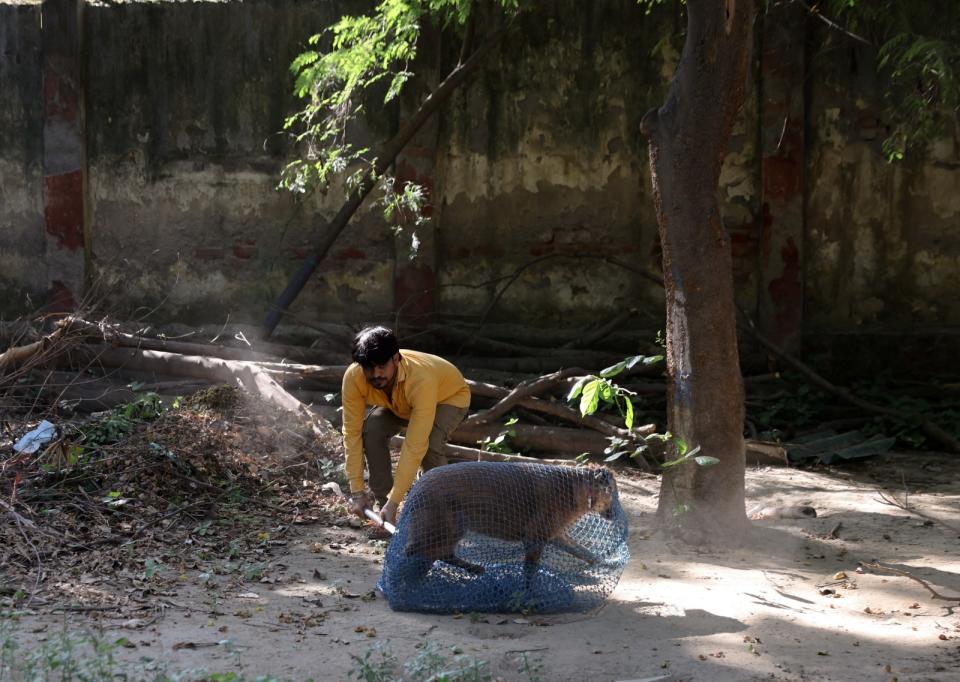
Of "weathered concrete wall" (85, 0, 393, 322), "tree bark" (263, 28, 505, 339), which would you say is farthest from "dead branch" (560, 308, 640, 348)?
"tree bark" (263, 28, 505, 339)

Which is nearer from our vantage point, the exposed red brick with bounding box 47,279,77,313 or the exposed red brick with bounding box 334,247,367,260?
the exposed red brick with bounding box 334,247,367,260

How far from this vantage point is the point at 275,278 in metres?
9.52

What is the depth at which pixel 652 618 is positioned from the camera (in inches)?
183

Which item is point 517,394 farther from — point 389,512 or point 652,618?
point 652,618

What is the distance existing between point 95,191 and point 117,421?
382cm

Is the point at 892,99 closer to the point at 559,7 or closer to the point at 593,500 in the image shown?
the point at 559,7

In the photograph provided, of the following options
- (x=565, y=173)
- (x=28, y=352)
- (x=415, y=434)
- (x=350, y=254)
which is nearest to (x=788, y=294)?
(x=565, y=173)

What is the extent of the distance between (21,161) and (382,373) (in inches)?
234

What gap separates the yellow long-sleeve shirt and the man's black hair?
9.6 inches

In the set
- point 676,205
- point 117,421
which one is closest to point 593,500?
point 676,205

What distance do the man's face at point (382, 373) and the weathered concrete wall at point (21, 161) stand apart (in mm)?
5530

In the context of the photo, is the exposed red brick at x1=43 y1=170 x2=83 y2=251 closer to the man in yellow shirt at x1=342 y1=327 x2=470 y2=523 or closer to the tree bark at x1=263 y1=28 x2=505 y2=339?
the tree bark at x1=263 y1=28 x2=505 y2=339

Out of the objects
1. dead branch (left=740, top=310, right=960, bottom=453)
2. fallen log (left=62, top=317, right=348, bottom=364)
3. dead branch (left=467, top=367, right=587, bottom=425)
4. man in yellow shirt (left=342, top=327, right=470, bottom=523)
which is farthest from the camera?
fallen log (left=62, top=317, right=348, bottom=364)

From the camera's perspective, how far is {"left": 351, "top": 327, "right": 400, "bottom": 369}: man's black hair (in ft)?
16.9
